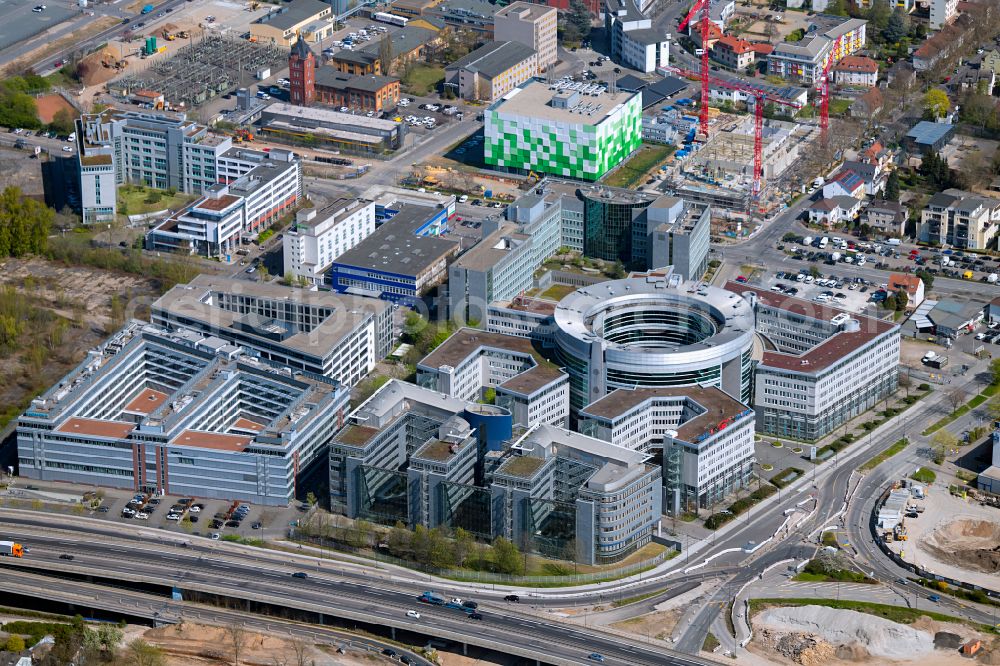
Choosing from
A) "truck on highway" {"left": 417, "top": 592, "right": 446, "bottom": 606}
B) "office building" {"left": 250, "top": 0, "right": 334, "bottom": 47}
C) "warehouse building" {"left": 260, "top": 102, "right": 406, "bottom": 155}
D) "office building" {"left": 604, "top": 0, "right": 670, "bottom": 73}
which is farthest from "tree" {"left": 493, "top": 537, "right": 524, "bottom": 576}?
"office building" {"left": 250, "top": 0, "right": 334, "bottom": 47}

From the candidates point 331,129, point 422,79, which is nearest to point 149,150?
point 331,129

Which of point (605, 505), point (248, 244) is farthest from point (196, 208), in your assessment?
point (605, 505)

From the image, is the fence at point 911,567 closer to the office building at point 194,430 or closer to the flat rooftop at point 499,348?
the flat rooftop at point 499,348

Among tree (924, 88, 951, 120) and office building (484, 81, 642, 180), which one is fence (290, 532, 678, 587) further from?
tree (924, 88, 951, 120)

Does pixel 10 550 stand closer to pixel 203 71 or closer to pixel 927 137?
pixel 203 71

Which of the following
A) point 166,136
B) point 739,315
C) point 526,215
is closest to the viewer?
point 739,315

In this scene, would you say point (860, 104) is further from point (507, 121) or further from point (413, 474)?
point (413, 474)

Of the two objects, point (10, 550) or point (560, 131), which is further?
point (560, 131)
